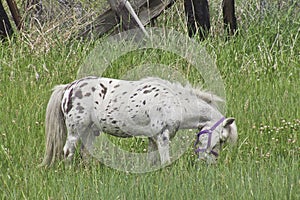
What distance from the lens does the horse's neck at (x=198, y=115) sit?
14.9ft

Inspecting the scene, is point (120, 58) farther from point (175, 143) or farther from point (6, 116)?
point (175, 143)

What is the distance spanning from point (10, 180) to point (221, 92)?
6.76 ft

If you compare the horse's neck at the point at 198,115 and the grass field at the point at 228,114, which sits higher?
the horse's neck at the point at 198,115

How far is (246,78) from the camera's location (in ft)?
23.5

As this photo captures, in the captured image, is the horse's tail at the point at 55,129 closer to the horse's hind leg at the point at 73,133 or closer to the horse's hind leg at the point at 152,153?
the horse's hind leg at the point at 73,133

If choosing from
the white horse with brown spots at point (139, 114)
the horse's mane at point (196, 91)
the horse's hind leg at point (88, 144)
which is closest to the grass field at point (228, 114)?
the horse's hind leg at point (88, 144)

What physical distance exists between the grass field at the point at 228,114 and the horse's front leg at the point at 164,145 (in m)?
0.08

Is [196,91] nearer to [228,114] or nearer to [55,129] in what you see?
[55,129]

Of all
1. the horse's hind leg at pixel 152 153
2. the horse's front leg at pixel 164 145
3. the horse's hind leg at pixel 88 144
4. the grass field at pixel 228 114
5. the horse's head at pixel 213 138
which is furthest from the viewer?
the horse's hind leg at pixel 88 144

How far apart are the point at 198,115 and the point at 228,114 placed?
1353mm

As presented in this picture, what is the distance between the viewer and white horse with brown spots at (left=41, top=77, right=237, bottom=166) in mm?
4414

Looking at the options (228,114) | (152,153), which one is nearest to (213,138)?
(152,153)

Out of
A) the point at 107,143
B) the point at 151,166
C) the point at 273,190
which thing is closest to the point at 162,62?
the point at 107,143

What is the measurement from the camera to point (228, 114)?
586 centimetres
